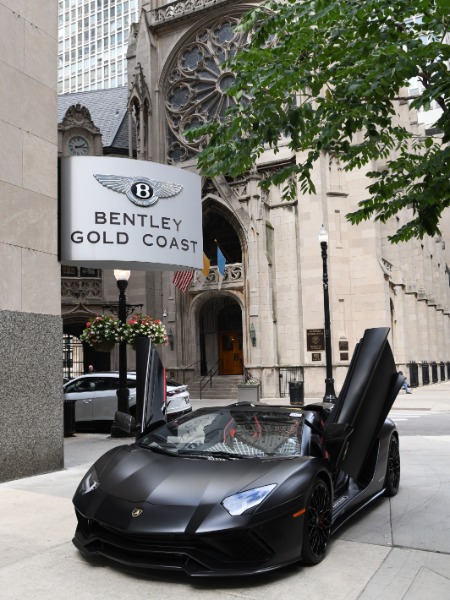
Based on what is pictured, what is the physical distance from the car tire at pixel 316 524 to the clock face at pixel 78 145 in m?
33.3

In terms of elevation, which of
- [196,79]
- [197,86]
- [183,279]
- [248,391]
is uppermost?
[196,79]

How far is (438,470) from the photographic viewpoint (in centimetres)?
888

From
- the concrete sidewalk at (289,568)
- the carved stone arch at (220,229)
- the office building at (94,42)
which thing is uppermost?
the office building at (94,42)

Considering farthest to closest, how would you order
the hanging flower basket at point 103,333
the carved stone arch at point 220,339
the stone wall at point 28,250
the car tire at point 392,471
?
the carved stone arch at point 220,339
the hanging flower basket at point 103,333
the stone wall at point 28,250
the car tire at point 392,471

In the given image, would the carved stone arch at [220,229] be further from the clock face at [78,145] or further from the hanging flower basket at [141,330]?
the hanging flower basket at [141,330]

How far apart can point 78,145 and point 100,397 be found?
23856mm

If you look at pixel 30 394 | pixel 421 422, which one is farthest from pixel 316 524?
pixel 421 422

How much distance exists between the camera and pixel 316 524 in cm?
475

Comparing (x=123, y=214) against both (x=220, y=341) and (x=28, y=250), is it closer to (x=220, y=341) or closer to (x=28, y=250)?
(x=28, y=250)

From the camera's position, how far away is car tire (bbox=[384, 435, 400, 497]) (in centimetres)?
700

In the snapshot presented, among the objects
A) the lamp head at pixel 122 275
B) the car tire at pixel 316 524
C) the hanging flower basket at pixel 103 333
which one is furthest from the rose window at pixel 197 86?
the car tire at pixel 316 524

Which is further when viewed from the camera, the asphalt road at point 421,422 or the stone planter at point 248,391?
the stone planter at point 248,391

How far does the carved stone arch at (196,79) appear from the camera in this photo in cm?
3403

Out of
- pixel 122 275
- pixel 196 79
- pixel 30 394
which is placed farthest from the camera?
pixel 196 79
